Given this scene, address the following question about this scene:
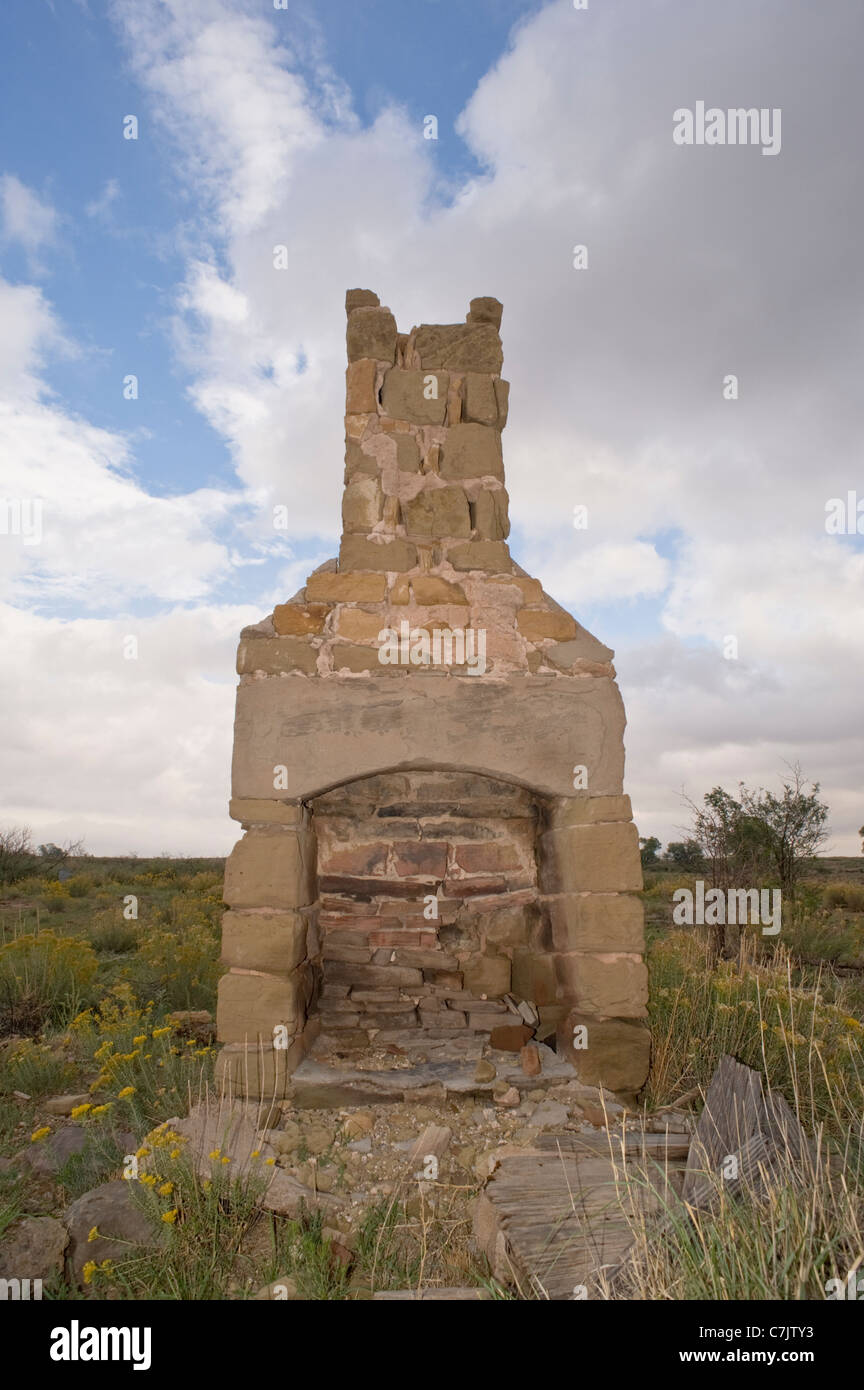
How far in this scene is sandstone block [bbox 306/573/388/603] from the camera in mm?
4516

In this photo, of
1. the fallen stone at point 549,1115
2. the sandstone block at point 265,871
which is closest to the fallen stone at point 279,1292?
the fallen stone at point 549,1115

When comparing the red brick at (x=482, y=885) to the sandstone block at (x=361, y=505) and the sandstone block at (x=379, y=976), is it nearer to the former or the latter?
the sandstone block at (x=379, y=976)

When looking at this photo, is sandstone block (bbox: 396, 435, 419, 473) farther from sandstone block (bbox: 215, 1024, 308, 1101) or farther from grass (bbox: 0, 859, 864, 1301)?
grass (bbox: 0, 859, 864, 1301)

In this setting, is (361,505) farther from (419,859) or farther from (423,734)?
(419,859)

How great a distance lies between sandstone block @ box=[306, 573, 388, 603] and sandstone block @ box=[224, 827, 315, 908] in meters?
1.34

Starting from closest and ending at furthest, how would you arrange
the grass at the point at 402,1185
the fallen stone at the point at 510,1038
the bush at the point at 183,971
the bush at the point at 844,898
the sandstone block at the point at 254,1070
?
the grass at the point at 402,1185, the sandstone block at the point at 254,1070, the fallen stone at the point at 510,1038, the bush at the point at 183,971, the bush at the point at 844,898

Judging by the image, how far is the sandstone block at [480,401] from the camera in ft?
16.0

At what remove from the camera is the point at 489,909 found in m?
5.34

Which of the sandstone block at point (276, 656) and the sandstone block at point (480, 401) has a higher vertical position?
the sandstone block at point (480, 401)

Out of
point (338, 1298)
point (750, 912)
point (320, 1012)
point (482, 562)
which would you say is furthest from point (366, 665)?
point (750, 912)

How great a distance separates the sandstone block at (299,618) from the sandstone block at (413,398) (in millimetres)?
1350

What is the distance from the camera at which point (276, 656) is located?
443 cm
